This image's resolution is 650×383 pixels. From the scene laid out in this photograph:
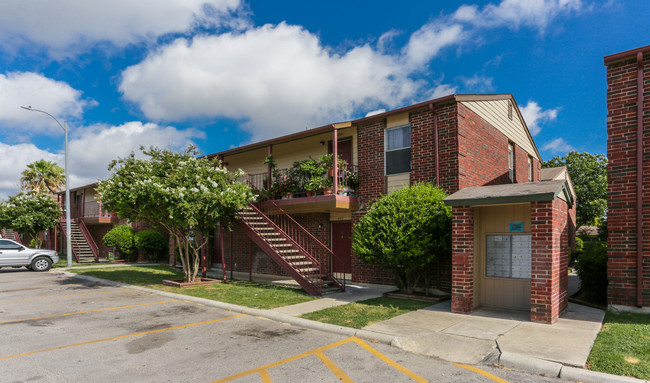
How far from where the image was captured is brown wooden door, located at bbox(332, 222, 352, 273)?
1389 centimetres

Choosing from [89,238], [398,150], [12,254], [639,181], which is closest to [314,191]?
[398,150]

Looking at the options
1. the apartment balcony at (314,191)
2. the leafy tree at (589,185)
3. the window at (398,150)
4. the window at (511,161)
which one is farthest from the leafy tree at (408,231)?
the leafy tree at (589,185)

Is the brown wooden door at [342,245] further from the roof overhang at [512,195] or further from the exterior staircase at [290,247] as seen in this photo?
the roof overhang at [512,195]

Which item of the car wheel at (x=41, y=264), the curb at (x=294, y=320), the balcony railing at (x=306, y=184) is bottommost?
the car wheel at (x=41, y=264)

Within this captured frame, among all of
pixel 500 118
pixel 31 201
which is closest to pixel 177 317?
pixel 500 118

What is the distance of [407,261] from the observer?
9961 millimetres

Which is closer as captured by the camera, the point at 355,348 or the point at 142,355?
the point at 142,355

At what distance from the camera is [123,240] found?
23531 millimetres

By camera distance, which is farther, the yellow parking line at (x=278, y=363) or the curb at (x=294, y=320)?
the curb at (x=294, y=320)

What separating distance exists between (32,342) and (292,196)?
8.84m

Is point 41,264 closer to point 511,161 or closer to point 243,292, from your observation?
point 243,292

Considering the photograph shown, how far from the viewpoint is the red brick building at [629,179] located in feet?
26.9

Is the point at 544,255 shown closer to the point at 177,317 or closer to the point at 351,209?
the point at 351,209

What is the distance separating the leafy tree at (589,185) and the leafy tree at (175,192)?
113 feet
